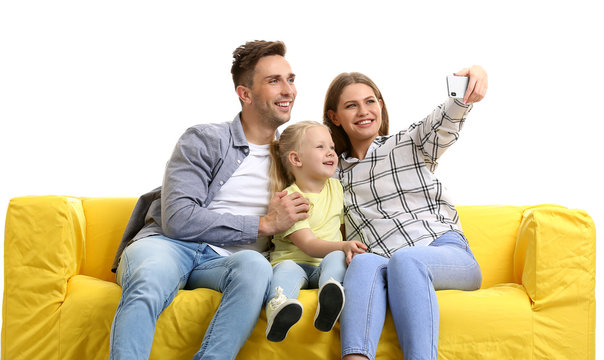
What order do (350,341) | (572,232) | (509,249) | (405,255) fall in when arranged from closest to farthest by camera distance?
(350,341), (405,255), (572,232), (509,249)

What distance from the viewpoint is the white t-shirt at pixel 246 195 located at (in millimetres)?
2316

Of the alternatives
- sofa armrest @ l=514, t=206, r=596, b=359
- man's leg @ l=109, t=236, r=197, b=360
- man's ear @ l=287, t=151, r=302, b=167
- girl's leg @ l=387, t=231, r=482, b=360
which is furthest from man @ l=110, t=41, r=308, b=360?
sofa armrest @ l=514, t=206, r=596, b=359

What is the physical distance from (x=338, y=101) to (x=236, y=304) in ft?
3.23

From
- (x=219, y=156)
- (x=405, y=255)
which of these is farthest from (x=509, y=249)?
(x=219, y=156)

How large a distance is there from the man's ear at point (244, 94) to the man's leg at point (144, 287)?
64 centimetres

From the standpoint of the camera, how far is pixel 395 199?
2.26 meters

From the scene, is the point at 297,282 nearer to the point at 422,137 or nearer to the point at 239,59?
the point at 422,137

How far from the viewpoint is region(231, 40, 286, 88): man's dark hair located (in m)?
2.49

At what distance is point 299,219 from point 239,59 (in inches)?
29.3

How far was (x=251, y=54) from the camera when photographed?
2.50 metres

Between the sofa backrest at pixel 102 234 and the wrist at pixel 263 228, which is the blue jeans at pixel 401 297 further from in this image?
the sofa backrest at pixel 102 234

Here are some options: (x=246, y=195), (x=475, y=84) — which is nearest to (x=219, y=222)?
(x=246, y=195)

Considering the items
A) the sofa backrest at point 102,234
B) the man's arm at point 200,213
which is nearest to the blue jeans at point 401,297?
the man's arm at point 200,213

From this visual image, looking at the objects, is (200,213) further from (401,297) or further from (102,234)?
(401,297)
